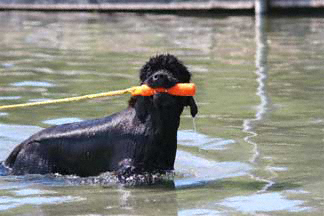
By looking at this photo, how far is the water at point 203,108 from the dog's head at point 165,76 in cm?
67

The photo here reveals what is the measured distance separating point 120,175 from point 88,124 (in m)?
0.62

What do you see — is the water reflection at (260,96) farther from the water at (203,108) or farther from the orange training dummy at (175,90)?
the orange training dummy at (175,90)

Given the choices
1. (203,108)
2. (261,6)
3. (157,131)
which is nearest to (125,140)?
(157,131)

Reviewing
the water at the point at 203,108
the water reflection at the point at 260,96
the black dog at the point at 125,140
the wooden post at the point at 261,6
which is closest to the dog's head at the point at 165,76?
the black dog at the point at 125,140

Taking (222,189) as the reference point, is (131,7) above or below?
above

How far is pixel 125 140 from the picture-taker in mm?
7559

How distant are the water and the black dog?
0.16m

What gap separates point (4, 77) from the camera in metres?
13.5

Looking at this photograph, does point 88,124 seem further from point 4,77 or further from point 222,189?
point 4,77

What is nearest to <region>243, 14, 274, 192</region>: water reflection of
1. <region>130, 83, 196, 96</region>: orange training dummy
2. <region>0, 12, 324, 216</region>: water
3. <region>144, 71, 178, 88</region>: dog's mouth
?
<region>0, 12, 324, 216</region>: water

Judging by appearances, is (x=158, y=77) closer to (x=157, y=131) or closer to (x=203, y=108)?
(x=157, y=131)

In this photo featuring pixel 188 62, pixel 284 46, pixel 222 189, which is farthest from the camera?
pixel 284 46

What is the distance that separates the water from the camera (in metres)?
6.89

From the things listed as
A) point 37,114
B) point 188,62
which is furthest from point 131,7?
point 37,114
